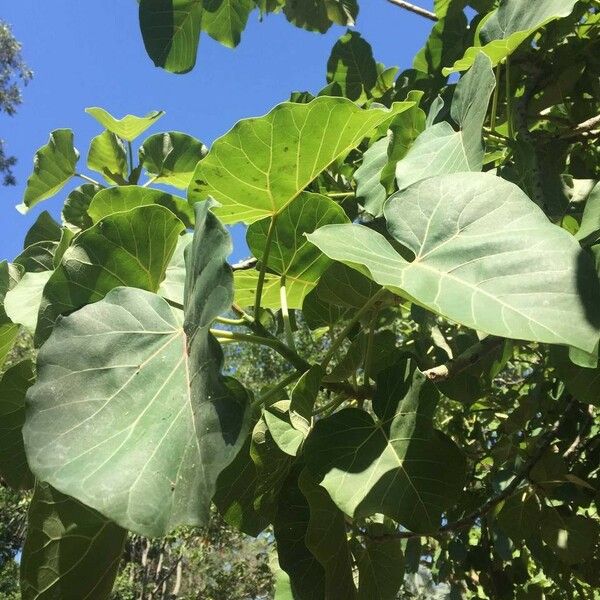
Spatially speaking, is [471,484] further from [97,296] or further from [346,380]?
[97,296]

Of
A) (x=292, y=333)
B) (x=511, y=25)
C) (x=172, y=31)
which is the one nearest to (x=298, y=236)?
(x=292, y=333)

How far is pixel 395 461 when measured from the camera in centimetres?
78

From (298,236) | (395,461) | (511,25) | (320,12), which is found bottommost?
(395,461)

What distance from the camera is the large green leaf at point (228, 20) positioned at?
204 cm

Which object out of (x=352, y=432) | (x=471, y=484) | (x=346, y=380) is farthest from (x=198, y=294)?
(x=471, y=484)

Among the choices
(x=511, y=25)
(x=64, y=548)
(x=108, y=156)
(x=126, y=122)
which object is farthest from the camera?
(x=108, y=156)

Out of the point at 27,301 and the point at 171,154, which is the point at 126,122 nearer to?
the point at 171,154

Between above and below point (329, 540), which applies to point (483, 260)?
above

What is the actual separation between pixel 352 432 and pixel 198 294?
278 millimetres

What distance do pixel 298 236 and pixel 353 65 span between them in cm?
118

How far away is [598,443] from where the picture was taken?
1.73 metres

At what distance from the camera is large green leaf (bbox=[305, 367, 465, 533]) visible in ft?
2.46

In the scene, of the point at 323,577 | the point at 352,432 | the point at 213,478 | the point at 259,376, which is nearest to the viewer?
the point at 213,478

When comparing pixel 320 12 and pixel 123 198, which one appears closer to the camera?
pixel 123 198
